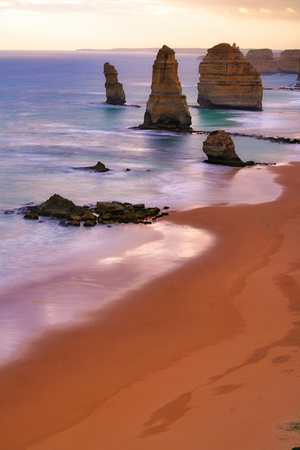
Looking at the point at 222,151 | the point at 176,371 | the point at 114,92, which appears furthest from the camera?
the point at 114,92

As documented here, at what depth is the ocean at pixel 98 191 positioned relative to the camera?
64.8 ft

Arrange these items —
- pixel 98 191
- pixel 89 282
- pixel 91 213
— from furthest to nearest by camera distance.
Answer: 1. pixel 98 191
2. pixel 91 213
3. pixel 89 282

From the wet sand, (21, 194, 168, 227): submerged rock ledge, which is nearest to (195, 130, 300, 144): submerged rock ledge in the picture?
(21, 194, 168, 227): submerged rock ledge

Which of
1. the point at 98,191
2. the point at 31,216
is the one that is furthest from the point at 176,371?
the point at 98,191

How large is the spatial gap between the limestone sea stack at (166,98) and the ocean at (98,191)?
2.76 metres

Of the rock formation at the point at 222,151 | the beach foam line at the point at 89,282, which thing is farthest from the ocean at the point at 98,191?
the rock formation at the point at 222,151

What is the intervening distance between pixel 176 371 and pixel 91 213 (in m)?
16.9

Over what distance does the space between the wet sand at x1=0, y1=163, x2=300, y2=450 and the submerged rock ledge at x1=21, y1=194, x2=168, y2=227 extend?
25.5 feet

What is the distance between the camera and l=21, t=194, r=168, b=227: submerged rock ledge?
2938cm

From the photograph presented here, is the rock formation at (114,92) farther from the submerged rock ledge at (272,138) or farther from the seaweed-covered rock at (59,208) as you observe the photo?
the seaweed-covered rock at (59,208)

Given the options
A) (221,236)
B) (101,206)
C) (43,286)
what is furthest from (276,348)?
(101,206)

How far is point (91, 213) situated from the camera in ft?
98.8

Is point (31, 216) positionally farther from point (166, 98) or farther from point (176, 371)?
point (166, 98)

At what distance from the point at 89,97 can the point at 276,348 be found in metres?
104
